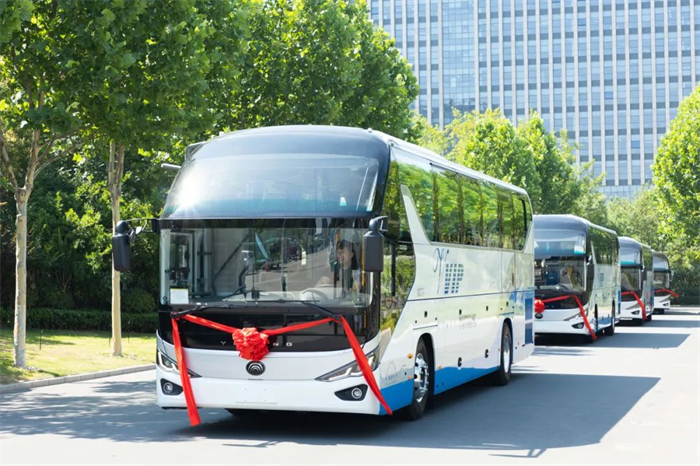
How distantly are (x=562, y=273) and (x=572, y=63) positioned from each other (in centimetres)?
12382

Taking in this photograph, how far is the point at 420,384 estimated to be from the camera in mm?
12695

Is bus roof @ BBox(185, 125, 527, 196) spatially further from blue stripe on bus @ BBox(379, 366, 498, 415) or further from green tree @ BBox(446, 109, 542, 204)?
green tree @ BBox(446, 109, 542, 204)

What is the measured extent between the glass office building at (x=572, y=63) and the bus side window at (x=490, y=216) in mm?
130967

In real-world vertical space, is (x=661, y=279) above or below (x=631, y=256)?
below

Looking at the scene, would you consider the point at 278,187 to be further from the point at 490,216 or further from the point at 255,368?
→ the point at 490,216

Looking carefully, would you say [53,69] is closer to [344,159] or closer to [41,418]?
[41,418]

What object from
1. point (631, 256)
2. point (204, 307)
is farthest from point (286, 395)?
point (631, 256)

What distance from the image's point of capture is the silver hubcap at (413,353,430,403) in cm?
1249

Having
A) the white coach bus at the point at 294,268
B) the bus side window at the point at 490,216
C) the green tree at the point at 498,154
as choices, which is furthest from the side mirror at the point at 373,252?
the green tree at the point at 498,154

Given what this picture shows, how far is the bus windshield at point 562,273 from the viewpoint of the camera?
2734 cm

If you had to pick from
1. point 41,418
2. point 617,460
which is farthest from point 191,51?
point 617,460

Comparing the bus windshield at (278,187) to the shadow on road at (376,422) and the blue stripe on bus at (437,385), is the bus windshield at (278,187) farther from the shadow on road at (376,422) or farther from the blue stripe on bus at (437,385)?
the shadow on road at (376,422)

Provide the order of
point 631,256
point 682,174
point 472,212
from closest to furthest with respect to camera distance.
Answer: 1. point 472,212
2. point 631,256
3. point 682,174

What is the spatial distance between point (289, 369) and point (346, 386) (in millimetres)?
604
